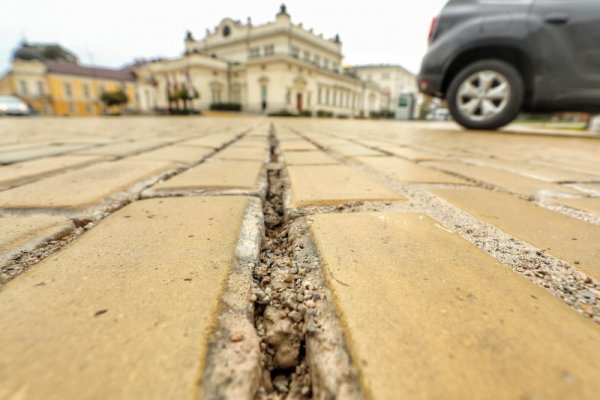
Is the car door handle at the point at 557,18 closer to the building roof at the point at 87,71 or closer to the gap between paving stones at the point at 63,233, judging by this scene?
the gap between paving stones at the point at 63,233

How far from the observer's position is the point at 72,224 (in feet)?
2.29

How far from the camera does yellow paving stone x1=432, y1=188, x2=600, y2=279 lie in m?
0.59

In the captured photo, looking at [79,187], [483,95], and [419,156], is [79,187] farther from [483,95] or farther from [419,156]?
[483,95]

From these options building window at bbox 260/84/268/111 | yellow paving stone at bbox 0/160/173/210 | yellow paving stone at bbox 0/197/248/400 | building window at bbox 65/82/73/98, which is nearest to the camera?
yellow paving stone at bbox 0/197/248/400

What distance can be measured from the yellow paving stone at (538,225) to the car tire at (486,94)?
3.62m

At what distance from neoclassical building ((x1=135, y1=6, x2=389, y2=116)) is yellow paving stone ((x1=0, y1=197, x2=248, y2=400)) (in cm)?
2819

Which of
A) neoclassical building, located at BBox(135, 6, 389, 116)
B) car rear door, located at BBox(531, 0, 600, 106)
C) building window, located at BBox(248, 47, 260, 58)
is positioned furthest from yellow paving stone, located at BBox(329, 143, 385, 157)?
building window, located at BBox(248, 47, 260, 58)

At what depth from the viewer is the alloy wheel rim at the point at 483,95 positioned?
387 cm

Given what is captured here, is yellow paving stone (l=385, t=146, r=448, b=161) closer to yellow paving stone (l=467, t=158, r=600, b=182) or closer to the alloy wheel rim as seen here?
yellow paving stone (l=467, t=158, r=600, b=182)

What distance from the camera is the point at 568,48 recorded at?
3.50 metres

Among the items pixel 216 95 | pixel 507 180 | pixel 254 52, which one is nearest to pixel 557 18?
pixel 507 180

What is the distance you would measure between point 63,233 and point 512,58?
4.91m

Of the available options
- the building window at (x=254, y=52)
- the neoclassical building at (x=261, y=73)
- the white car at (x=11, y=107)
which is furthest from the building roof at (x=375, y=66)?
the white car at (x=11, y=107)

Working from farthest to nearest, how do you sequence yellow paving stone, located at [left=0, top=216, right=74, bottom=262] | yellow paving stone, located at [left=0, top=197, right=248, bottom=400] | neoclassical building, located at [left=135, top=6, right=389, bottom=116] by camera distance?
neoclassical building, located at [left=135, top=6, right=389, bottom=116] → yellow paving stone, located at [left=0, top=216, right=74, bottom=262] → yellow paving stone, located at [left=0, top=197, right=248, bottom=400]
